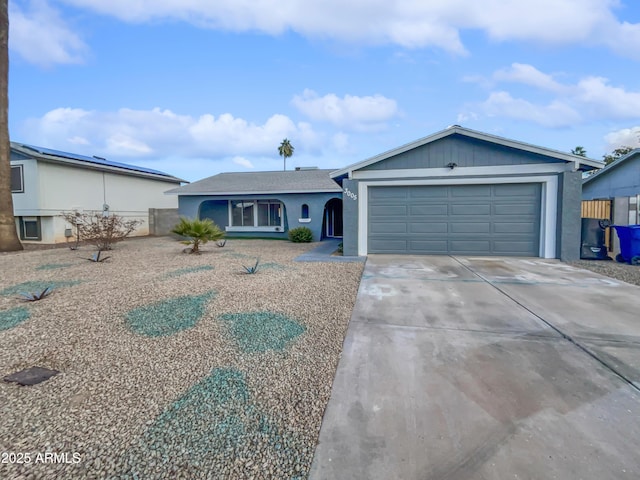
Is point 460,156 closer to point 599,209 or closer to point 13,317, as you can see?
point 599,209

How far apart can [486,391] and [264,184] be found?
15.1 metres

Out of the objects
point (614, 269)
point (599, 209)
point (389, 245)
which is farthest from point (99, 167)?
point (599, 209)

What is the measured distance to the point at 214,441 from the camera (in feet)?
7.20

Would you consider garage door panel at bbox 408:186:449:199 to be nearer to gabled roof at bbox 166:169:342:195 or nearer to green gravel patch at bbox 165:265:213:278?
gabled roof at bbox 166:169:342:195

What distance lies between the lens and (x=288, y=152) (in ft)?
136

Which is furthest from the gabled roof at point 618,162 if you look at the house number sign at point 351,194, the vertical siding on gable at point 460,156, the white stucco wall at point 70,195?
the white stucco wall at point 70,195

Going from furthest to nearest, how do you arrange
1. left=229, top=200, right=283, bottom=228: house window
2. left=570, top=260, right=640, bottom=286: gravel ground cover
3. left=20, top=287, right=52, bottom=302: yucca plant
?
1. left=229, top=200, right=283, bottom=228: house window
2. left=570, top=260, right=640, bottom=286: gravel ground cover
3. left=20, top=287, right=52, bottom=302: yucca plant

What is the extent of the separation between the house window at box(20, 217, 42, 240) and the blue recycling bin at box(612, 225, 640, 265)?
69.3 feet

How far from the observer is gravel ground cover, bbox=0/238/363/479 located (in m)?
2.06

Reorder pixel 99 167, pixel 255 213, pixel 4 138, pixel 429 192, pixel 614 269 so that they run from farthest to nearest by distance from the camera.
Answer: pixel 255 213 → pixel 99 167 → pixel 4 138 → pixel 429 192 → pixel 614 269

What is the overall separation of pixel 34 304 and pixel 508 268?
967 cm

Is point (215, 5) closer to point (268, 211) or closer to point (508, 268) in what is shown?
point (268, 211)

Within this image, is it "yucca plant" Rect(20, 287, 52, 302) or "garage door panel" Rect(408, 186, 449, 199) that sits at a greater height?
"garage door panel" Rect(408, 186, 449, 199)

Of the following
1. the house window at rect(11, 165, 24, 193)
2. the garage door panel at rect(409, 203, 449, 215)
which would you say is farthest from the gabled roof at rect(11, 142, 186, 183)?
the garage door panel at rect(409, 203, 449, 215)
